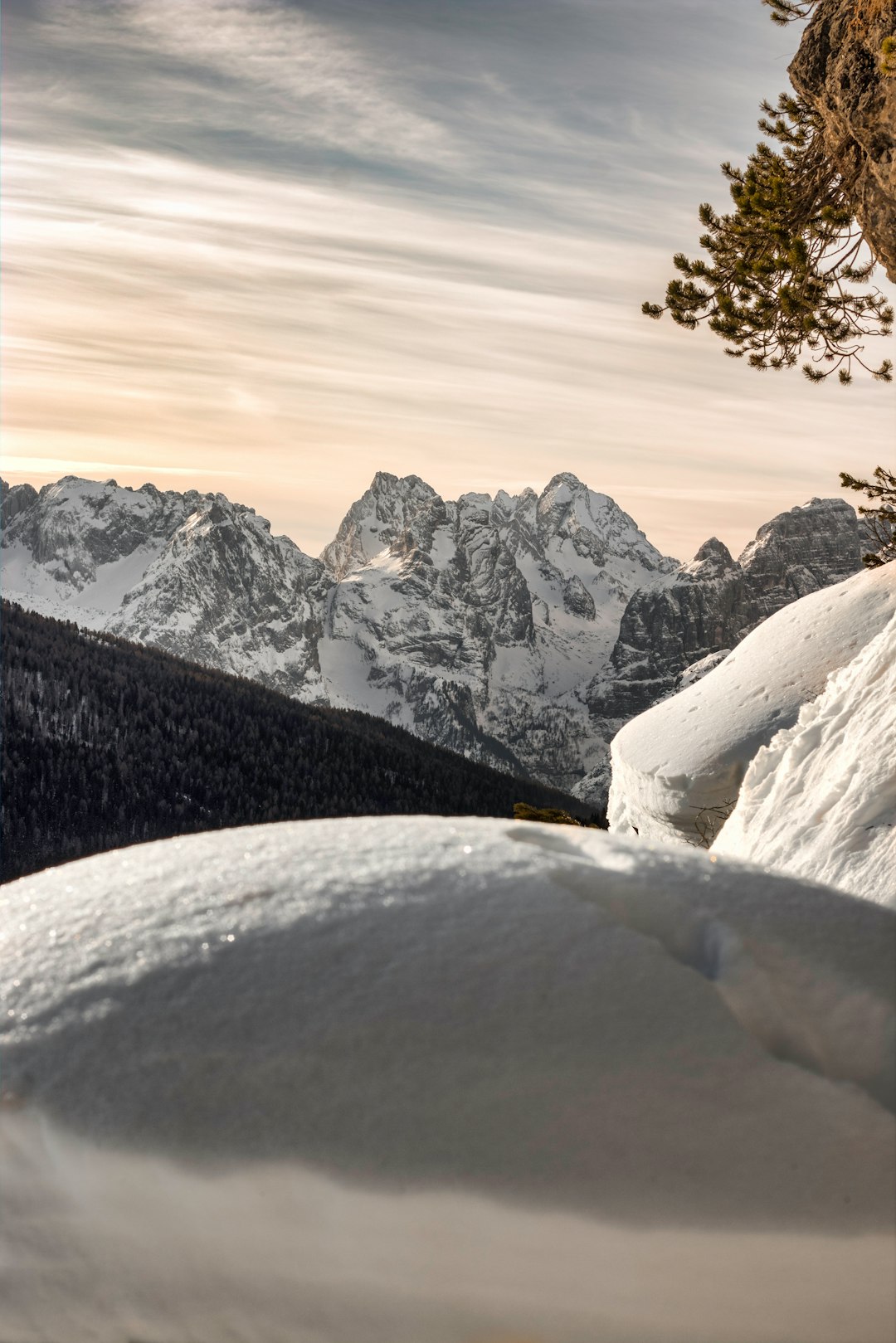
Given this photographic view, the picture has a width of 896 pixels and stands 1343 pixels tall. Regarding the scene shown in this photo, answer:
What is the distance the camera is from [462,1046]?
2.81 meters

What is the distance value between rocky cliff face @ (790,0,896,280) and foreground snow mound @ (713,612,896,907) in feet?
14.0

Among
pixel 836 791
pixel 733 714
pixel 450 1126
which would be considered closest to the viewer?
pixel 450 1126

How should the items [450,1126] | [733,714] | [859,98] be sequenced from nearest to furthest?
[450,1126], [859,98], [733,714]

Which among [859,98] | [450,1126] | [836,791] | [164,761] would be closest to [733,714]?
[836,791]

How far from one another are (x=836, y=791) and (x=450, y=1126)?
5.16 metres

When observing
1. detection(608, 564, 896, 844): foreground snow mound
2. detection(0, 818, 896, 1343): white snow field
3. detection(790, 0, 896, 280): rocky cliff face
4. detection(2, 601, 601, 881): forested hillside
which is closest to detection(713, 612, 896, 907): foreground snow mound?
detection(608, 564, 896, 844): foreground snow mound

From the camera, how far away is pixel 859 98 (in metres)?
9.35

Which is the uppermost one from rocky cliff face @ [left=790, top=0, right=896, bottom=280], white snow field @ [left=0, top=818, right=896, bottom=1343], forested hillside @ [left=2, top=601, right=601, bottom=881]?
rocky cliff face @ [left=790, top=0, right=896, bottom=280]

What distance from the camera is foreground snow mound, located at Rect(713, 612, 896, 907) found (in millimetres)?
6418

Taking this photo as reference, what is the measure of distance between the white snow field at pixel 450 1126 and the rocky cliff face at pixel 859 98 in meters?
8.58

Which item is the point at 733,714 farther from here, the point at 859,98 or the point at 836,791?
the point at 859,98

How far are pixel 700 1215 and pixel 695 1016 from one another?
0.50 m

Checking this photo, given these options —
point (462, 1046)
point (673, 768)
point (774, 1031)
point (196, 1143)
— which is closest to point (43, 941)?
point (196, 1143)

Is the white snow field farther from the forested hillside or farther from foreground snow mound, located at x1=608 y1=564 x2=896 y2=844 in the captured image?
the forested hillside
